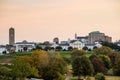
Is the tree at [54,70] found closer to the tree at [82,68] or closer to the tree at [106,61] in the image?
the tree at [82,68]

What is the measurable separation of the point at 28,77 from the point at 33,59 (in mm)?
1668

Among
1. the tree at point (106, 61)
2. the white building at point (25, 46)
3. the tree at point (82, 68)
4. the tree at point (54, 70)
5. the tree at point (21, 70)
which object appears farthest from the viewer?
the white building at point (25, 46)

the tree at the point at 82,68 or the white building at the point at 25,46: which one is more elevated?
the white building at the point at 25,46

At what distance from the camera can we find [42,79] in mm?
20766

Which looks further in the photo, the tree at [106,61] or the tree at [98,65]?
the tree at [106,61]

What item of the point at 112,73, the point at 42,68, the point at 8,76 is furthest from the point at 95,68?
the point at 8,76

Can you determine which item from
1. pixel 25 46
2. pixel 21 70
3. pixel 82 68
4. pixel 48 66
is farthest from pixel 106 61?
pixel 25 46

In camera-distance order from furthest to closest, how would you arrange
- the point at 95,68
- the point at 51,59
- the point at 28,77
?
the point at 95,68, the point at 51,59, the point at 28,77

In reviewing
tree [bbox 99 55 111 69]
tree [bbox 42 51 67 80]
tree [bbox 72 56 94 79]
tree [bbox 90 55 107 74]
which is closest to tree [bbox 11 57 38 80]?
tree [bbox 42 51 67 80]

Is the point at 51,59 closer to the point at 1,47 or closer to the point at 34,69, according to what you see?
the point at 34,69

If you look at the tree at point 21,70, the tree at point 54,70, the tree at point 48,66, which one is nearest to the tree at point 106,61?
the tree at point 48,66

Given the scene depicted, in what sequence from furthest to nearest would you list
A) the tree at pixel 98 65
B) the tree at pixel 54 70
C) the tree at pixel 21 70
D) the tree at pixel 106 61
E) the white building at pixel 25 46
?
the white building at pixel 25 46
the tree at pixel 106 61
the tree at pixel 98 65
the tree at pixel 54 70
the tree at pixel 21 70

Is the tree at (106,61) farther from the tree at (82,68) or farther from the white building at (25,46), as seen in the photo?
the white building at (25,46)

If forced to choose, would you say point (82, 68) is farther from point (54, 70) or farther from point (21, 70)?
point (21, 70)
